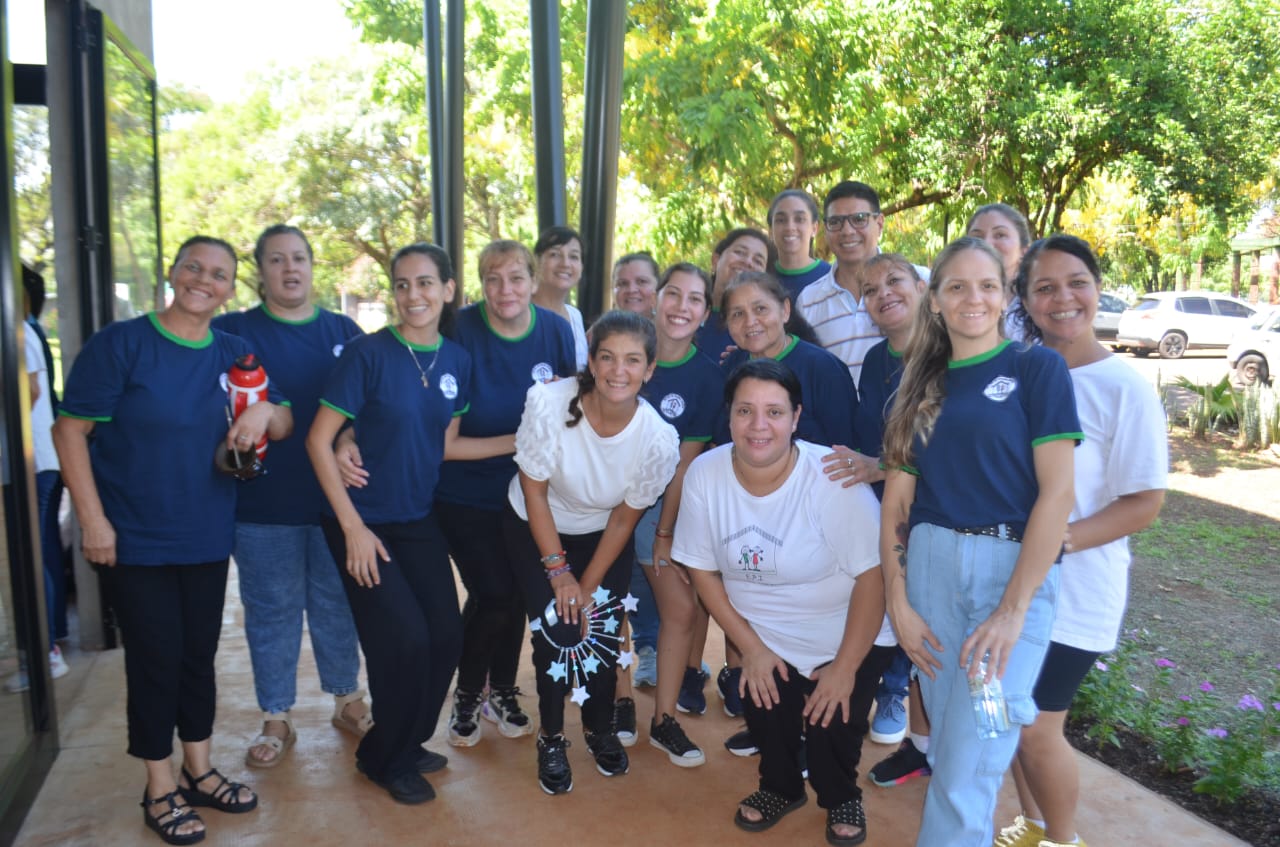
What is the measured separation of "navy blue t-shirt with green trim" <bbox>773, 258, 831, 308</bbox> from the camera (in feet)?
14.4

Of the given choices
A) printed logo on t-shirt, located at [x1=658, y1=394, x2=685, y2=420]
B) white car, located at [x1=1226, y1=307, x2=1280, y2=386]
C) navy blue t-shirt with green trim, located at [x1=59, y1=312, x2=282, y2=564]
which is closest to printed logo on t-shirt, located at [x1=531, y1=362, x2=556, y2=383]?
printed logo on t-shirt, located at [x1=658, y1=394, x2=685, y2=420]

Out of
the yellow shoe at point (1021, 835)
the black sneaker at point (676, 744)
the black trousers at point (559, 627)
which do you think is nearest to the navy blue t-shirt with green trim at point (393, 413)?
the black trousers at point (559, 627)

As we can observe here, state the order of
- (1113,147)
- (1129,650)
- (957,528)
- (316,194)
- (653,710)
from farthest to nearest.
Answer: (316,194) → (1113,147) → (1129,650) → (653,710) → (957,528)

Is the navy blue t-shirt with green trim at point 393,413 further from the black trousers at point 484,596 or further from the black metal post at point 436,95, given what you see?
the black metal post at point 436,95

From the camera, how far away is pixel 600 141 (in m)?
5.52

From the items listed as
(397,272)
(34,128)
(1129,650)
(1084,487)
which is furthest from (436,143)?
(1084,487)

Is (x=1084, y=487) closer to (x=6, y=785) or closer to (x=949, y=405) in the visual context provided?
(x=949, y=405)

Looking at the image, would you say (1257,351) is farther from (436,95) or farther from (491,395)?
(491,395)

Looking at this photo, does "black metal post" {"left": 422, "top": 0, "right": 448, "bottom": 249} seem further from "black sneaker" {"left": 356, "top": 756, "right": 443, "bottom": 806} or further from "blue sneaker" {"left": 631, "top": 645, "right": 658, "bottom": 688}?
"black sneaker" {"left": 356, "top": 756, "right": 443, "bottom": 806}

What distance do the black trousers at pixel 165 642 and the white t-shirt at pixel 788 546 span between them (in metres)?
1.45

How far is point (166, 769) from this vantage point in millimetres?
3080

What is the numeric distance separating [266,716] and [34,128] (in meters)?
2.68

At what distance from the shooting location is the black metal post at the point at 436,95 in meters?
9.96

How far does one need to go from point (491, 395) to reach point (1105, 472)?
78.3 inches
